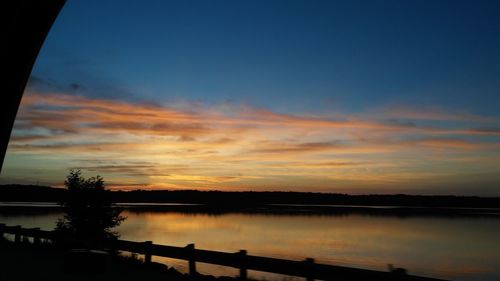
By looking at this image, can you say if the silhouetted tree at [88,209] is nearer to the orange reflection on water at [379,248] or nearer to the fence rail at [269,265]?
the fence rail at [269,265]

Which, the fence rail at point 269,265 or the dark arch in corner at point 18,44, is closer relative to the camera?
the dark arch in corner at point 18,44

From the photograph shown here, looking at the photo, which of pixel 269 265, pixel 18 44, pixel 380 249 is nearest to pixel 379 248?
pixel 380 249

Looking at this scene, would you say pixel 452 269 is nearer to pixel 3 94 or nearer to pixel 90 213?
pixel 90 213

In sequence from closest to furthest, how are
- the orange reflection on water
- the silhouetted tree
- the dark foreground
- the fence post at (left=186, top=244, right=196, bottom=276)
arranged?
the dark foreground < the fence post at (left=186, top=244, right=196, bottom=276) < the silhouetted tree < the orange reflection on water

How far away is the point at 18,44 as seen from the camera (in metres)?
5.70

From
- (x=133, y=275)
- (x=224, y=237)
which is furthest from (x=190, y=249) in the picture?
(x=224, y=237)

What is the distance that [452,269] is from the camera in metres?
34.6

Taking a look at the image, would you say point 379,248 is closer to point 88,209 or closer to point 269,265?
point 88,209

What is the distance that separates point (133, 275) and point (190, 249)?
1.54 m

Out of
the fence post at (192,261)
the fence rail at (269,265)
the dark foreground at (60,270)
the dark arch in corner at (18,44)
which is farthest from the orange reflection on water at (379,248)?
the dark arch in corner at (18,44)

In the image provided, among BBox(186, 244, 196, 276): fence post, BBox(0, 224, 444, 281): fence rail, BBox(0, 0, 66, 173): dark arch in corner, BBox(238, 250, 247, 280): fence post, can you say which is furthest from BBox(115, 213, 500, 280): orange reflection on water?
BBox(0, 0, 66, 173): dark arch in corner

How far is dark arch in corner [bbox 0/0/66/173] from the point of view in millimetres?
5387

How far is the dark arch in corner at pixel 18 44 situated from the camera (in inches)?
212

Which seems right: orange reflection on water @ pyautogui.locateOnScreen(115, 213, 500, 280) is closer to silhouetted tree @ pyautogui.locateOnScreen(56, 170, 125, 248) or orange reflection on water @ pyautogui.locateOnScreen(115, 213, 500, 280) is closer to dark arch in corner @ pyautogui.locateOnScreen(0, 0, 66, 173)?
silhouetted tree @ pyautogui.locateOnScreen(56, 170, 125, 248)
